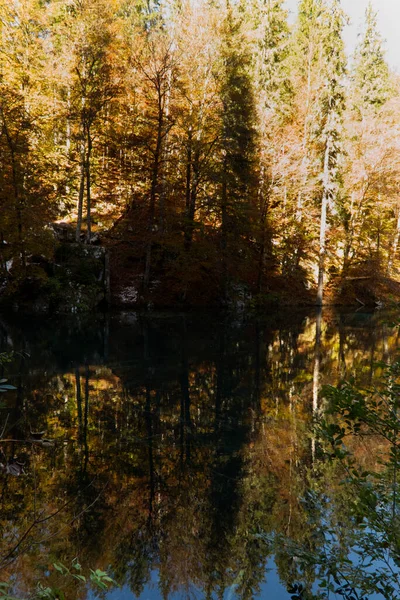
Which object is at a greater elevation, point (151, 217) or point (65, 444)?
point (151, 217)

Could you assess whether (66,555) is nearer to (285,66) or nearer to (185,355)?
(185,355)

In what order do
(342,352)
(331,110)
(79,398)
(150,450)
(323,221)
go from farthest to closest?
(323,221) < (331,110) < (342,352) < (79,398) < (150,450)

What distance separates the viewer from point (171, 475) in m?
6.01

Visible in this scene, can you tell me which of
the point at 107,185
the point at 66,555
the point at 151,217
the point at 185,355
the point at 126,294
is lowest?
the point at 66,555

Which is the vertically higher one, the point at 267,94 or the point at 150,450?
the point at 267,94

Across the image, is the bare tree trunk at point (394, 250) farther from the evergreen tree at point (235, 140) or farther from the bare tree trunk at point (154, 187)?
the bare tree trunk at point (154, 187)

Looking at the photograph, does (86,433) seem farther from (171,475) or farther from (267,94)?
(267,94)

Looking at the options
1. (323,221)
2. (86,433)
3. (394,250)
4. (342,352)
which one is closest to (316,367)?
(342,352)

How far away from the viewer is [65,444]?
6.77 m

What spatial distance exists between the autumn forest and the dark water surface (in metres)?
10.2

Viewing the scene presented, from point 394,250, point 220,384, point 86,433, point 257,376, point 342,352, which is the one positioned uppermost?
point 394,250

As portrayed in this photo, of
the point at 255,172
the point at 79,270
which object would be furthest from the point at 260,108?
the point at 79,270

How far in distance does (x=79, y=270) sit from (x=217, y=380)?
13.5 metres

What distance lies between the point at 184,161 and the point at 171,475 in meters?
19.4
